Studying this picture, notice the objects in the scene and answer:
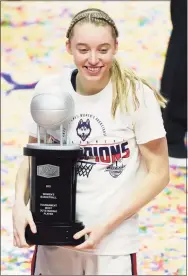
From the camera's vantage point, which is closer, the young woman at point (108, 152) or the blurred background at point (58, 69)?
the young woman at point (108, 152)

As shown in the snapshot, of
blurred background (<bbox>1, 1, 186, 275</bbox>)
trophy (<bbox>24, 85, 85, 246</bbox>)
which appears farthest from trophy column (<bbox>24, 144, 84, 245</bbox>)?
blurred background (<bbox>1, 1, 186, 275</bbox>)

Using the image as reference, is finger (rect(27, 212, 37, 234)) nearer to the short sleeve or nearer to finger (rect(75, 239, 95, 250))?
finger (rect(75, 239, 95, 250))

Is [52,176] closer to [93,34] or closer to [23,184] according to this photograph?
[23,184]

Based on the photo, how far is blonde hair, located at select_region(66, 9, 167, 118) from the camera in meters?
1.87

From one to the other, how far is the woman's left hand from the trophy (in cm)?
1

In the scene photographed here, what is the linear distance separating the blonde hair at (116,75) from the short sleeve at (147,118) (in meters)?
0.02

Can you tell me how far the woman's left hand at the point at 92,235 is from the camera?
6.04 ft

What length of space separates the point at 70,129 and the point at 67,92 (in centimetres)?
11

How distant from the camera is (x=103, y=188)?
1.93 m

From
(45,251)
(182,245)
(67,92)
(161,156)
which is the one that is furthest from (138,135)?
(182,245)

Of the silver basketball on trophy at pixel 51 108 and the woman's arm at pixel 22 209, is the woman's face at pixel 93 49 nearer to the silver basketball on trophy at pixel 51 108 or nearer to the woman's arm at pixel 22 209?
the silver basketball on trophy at pixel 51 108

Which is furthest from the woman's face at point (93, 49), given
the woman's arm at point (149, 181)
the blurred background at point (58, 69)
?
the blurred background at point (58, 69)

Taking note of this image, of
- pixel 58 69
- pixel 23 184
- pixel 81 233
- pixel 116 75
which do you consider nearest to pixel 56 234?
pixel 81 233

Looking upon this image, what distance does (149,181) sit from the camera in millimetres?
1917
